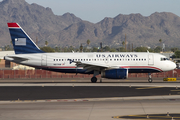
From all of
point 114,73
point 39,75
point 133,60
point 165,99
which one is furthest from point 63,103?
point 39,75

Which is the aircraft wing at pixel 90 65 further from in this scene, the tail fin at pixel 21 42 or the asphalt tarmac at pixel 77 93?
the asphalt tarmac at pixel 77 93

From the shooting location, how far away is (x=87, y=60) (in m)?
42.0

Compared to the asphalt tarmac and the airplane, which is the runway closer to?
the asphalt tarmac

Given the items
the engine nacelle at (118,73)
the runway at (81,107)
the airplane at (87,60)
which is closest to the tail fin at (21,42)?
the airplane at (87,60)

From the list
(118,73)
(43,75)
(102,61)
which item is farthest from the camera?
(43,75)

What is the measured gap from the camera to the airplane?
4134 cm

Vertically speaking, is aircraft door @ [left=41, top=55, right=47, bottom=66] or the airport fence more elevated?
aircraft door @ [left=41, top=55, right=47, bottom=66]

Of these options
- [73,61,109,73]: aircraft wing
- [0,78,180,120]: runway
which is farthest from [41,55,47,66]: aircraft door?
[0,78,180,120]: runway

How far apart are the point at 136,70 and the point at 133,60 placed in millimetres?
1469

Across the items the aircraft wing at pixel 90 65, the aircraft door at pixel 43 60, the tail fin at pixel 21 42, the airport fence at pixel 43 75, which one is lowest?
the airport fence at pixel 43 75

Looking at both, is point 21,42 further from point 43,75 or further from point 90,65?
point 43,75

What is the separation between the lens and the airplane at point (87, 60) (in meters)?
41.3

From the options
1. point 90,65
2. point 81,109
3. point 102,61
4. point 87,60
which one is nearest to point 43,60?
point 87,60

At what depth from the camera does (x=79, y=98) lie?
84.8 feet
